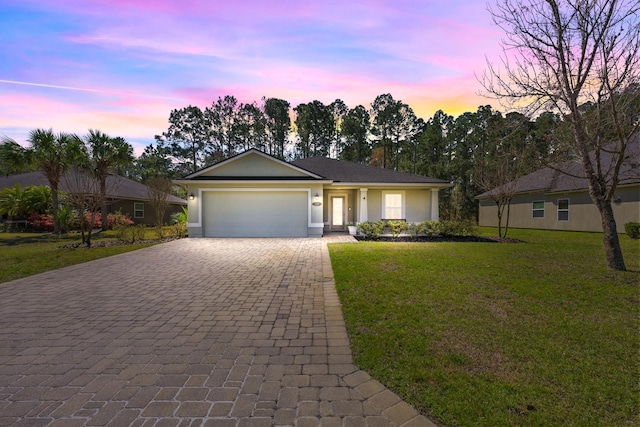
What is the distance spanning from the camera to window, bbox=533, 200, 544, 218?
18.6 metres

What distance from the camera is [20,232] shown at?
53.8ft

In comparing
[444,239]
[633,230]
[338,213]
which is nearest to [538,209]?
[633,230]

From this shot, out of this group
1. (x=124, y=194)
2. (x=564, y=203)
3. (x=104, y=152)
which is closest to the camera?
(x=104, y=152)

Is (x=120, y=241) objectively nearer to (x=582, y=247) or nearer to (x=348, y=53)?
(x=348, y=53)

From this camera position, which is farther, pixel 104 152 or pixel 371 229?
pixel 104 152

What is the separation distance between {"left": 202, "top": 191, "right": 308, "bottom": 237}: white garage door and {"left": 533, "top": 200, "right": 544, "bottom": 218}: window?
52.9ft

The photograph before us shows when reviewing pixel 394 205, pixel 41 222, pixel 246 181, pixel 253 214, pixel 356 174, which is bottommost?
pixel 41 222

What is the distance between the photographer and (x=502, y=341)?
309 centimetres

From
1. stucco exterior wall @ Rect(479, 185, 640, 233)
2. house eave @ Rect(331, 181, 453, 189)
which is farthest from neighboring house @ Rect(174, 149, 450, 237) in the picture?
stucco exterior wall @ Rect(479, 185, 640, 233)

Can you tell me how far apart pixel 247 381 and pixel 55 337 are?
2.66 m

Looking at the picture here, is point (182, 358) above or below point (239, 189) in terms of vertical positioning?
below

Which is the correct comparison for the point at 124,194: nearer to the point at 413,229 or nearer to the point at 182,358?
the point at 413,229

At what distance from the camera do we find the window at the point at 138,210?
2211 cm

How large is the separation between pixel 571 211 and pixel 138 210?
98.9 feet
